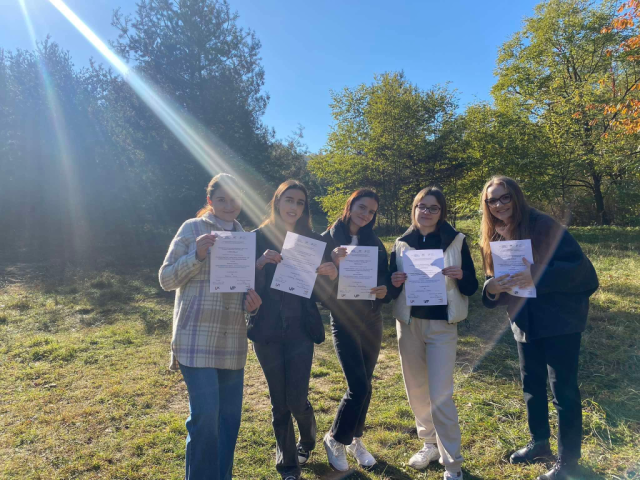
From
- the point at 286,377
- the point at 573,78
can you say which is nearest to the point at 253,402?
the point at 286,377

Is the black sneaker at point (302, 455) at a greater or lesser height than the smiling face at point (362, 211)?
lesser

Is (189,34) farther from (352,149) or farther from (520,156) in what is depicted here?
(520,156)

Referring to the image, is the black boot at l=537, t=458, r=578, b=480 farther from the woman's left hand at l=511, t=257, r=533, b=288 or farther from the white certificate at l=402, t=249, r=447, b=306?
the white certificate at l=402, t=249, r=447, b=306

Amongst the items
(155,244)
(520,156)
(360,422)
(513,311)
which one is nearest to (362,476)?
(360,422)

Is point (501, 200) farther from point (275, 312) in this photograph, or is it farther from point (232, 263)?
point (232, 263)

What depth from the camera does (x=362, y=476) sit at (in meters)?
3.11

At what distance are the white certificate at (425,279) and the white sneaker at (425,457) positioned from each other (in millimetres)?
1323

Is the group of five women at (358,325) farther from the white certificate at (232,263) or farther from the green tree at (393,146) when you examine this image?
the green tree at (393,146)

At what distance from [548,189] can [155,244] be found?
16.2 meters

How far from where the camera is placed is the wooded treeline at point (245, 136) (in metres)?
12.3

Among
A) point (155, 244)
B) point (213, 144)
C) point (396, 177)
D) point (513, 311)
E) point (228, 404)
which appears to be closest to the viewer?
point (228, 404)

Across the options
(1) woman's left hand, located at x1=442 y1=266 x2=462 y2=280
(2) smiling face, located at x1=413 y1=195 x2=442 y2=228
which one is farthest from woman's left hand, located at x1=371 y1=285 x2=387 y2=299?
(2) smiling face, located at x1=413 y1=195 x2=442 y2=228

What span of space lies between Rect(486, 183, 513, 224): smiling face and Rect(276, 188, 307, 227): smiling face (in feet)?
4.70

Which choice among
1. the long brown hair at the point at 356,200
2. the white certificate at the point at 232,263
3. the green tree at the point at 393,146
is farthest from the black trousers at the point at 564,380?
the green tree at the point at 393,146
